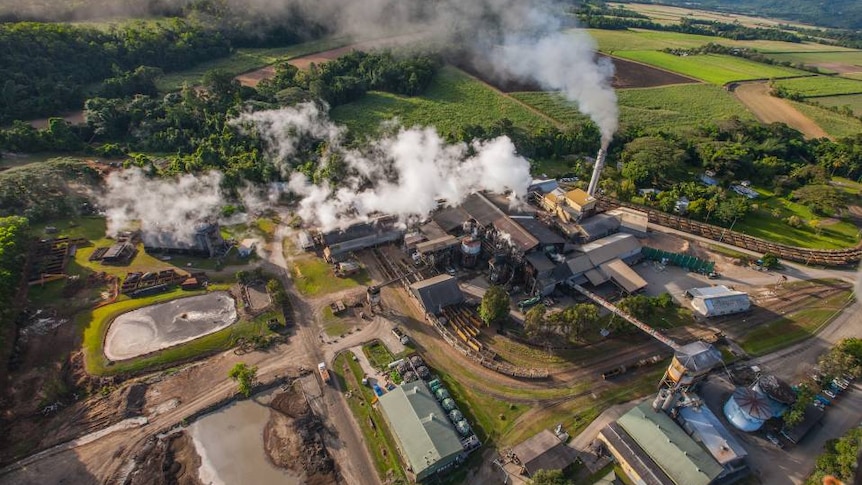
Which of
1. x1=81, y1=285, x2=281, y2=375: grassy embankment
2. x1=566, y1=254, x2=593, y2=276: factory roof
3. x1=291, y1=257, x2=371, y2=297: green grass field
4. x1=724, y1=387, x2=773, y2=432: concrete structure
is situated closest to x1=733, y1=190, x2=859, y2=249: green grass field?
x1=566, y1=254, x2=593, y2=276: factory roof

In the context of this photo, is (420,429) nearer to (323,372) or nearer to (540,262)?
(323,372)

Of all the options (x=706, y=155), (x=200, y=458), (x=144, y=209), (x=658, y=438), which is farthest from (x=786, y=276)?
(x=144, y=209)

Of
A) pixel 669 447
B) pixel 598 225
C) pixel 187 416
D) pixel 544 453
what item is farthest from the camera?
A: pixel 598 225

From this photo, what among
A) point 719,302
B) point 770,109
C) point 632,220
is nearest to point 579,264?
point 719,302

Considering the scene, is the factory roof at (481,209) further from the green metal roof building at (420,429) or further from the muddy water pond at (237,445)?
the muddy water pond at (237,445)

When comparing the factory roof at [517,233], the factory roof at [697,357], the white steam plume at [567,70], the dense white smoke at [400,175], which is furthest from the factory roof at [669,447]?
the white steam plume at [567,70]
